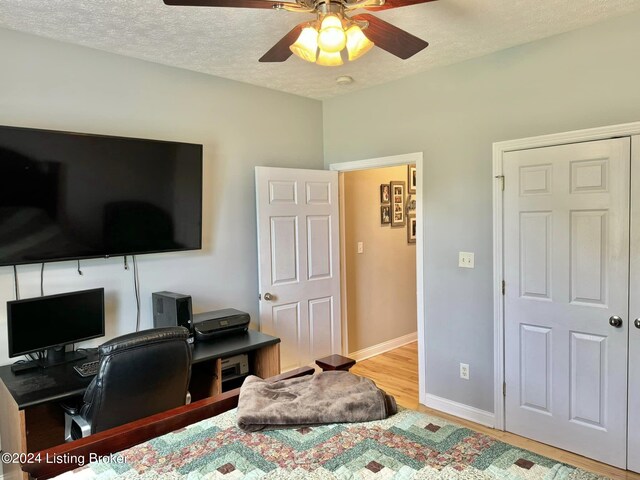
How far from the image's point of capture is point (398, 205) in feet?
16.4

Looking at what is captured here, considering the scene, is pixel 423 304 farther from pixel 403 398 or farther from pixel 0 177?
pixel 0 177

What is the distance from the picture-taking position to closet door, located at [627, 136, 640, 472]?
2.44 m

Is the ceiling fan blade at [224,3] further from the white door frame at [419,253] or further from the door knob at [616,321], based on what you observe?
the door knob at [616,321]

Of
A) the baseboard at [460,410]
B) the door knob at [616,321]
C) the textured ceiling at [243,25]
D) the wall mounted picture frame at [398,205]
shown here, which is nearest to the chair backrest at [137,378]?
the textured ceiling at [243,25]

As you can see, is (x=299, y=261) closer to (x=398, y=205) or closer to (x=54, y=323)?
(x=398, y=205)

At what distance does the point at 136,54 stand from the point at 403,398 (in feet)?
10.4

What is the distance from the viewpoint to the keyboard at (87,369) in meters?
2.32

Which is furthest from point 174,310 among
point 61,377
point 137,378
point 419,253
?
point 419,253

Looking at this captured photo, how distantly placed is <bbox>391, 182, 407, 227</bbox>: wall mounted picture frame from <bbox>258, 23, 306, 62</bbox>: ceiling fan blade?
9.66ft

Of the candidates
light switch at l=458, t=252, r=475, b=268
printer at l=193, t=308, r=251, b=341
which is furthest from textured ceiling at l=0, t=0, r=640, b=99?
printer at l=193, t=308, r=251, b=341

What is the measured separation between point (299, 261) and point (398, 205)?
1.69 meters

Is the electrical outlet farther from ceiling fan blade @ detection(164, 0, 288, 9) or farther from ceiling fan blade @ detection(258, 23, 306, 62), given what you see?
ceiling fan blade @ detection(164, 0, 288, 9)

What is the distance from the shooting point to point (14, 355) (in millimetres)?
2346

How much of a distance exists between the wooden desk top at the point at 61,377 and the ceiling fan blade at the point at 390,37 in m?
1.90
